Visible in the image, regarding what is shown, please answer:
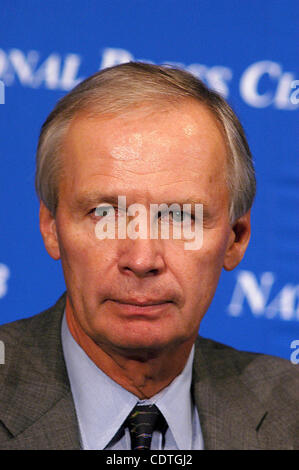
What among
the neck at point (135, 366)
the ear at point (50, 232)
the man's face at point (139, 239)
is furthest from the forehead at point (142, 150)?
the neck at point (135, 366)

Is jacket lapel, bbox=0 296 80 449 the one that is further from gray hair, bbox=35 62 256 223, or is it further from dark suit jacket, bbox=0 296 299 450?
gray hair, bbox=35 62 256 223

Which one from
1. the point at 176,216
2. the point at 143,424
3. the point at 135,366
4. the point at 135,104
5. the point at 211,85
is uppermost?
the point at 211,85

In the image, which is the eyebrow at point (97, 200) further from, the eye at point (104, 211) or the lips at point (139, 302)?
the lips at point (139, 302)

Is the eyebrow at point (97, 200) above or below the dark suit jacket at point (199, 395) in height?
above

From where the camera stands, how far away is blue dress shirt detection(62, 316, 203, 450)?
126 cm

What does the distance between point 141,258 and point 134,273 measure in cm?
3

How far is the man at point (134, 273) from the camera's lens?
120cm

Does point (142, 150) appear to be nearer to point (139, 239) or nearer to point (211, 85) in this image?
point (139, 239)

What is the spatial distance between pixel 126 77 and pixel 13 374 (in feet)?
2.00

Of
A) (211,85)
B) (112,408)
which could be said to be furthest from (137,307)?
(211,85)

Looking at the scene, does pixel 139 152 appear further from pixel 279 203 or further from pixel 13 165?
pixel 279 203

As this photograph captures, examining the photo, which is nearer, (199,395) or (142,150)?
(142,150)

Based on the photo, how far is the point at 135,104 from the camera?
48.9 inches
